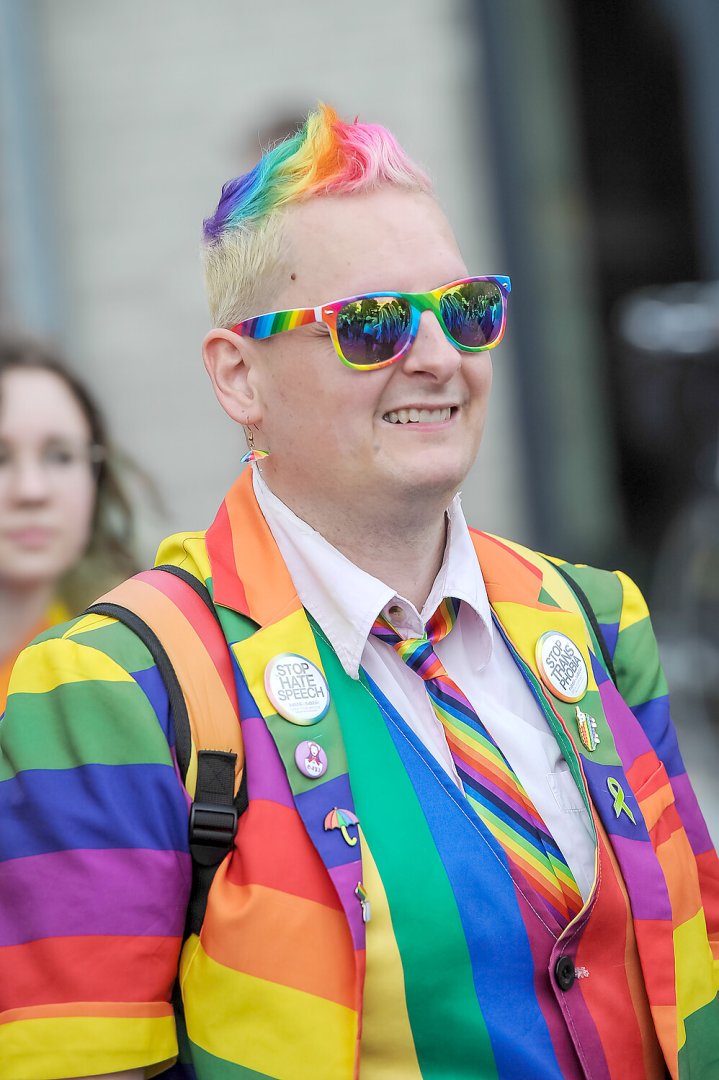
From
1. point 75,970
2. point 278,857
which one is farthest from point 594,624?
point 75,970

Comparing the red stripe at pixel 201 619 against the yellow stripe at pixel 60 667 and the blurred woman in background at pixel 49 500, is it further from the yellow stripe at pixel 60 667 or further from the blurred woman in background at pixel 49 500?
the blurred woman in background at pixel 49 500

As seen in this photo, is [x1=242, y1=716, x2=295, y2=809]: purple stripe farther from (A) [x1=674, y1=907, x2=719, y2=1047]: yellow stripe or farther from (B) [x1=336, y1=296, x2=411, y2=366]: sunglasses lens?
(A) [x1=674, y1=907, x2=719, y2=1047]: yellow stripe

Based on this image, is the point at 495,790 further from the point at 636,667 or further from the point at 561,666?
the point at 636,667

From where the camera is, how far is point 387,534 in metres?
1.91

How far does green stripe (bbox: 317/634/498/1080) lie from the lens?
64.5 inches

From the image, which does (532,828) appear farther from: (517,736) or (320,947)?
(320,947)

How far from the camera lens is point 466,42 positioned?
578 centimetres

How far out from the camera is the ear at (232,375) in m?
1.94

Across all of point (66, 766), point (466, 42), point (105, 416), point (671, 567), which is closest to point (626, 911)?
point (66, 766)

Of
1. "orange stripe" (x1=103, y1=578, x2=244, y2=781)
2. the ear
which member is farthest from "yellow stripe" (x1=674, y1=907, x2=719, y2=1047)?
the ear

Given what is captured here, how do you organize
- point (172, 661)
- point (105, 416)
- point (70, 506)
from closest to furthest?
point (172, 661), point (70, 506), point (105, 416)

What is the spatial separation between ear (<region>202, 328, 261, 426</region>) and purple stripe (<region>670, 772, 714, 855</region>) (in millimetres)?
859

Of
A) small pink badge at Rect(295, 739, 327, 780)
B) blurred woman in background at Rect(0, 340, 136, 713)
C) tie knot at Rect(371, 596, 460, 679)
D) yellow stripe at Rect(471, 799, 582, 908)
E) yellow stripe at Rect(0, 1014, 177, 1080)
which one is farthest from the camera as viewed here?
blurred woman in background at Rect(0, 340, 136, 713)

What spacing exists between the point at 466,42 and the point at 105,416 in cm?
334
